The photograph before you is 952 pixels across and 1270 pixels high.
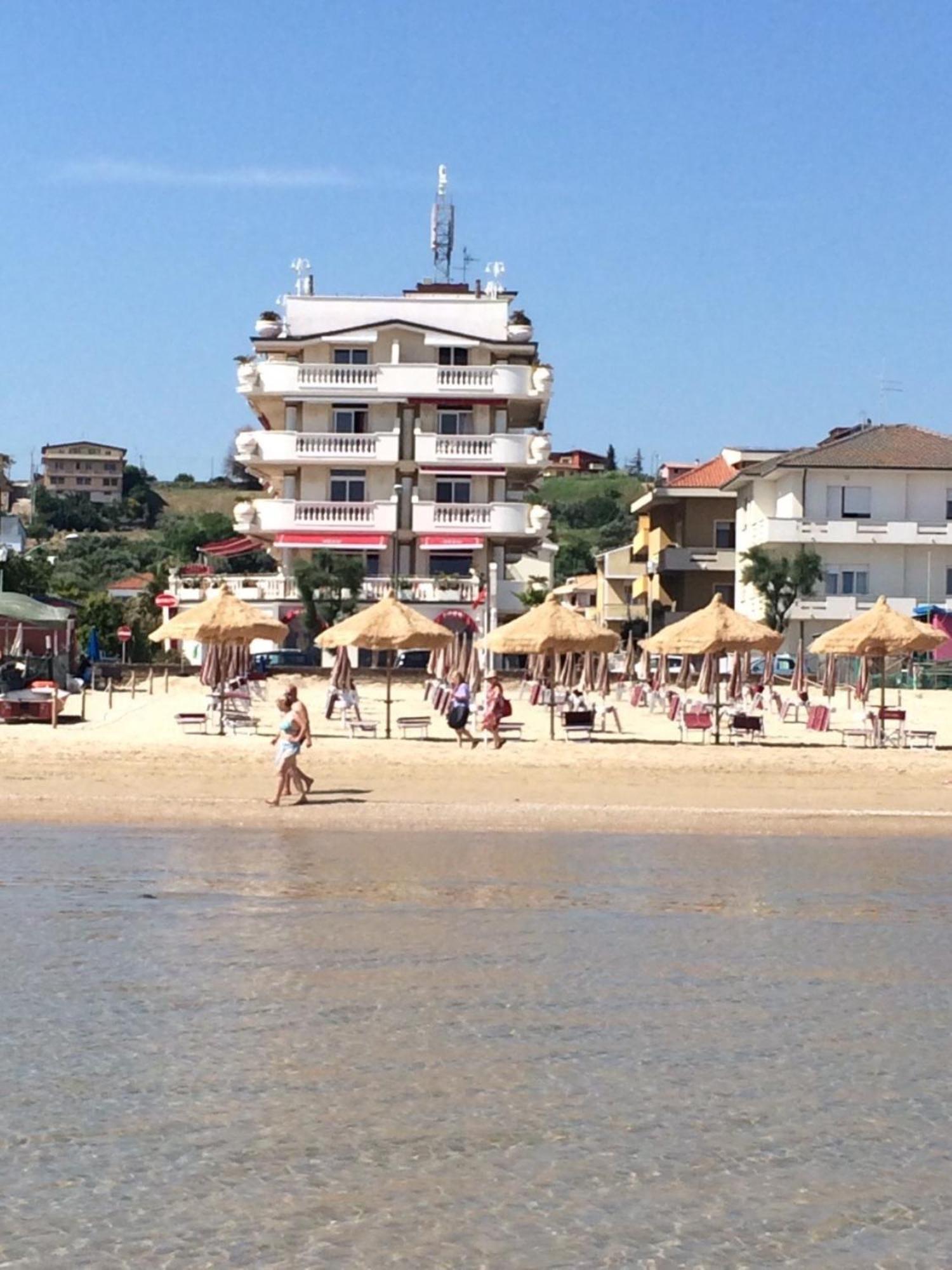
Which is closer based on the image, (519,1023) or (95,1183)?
(95,1183)

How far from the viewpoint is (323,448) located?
59.3m

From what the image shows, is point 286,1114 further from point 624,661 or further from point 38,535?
point 38,535

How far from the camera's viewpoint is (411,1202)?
8.04 meters

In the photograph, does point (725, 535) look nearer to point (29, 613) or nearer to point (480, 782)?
point (29, 613)

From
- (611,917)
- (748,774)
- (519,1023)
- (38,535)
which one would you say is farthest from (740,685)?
(38,535)

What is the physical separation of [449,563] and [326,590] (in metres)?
6.68

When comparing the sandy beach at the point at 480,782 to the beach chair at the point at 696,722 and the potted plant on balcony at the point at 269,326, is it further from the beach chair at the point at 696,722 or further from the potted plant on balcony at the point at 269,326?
the potted plant on balcony at the point at 269,326

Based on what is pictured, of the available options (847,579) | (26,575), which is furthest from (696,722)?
(26,575)

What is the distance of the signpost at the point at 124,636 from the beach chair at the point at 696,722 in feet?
70.1

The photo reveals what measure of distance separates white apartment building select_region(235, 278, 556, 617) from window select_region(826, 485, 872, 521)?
10.2m

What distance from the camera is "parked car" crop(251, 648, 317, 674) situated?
155ft

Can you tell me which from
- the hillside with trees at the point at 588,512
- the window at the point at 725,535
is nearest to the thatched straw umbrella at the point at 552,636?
the window at the point at 725,535

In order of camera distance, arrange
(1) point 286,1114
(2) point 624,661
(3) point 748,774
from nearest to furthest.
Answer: (1) point 286,1114, (3) point 748,774, (2) point 624,661

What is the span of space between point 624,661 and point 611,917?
→ 3898cm
